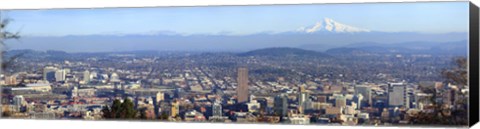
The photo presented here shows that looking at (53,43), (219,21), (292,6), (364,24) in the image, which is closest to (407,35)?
(364,24)

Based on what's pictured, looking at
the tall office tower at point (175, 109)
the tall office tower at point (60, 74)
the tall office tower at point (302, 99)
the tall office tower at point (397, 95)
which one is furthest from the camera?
the tall office tower at point (60, 74)

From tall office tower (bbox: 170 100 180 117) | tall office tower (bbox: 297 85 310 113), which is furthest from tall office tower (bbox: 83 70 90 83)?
tall office tower (bbox: 297 85 310 113)

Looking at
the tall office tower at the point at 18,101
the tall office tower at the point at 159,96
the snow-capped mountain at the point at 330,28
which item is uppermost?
the snow-capped mountain at the point at 330,28

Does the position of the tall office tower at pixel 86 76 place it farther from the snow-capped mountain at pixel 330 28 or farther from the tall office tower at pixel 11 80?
the snow-capped mountain at pixel 330 28

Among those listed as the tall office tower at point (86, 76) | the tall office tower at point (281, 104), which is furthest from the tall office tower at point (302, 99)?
the tall office tower at point (86, 76)

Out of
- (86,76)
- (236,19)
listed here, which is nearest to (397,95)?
(236,19)

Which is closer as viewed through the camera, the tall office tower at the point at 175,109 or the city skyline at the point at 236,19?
the city skyline at the point at 236,19
